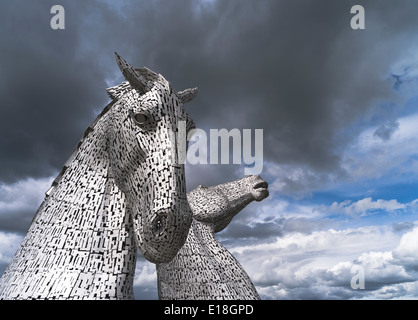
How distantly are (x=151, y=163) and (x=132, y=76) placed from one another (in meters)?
0.53

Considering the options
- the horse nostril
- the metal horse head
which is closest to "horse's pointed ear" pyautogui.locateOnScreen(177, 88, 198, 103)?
the metal horse head

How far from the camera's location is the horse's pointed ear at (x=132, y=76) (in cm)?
199

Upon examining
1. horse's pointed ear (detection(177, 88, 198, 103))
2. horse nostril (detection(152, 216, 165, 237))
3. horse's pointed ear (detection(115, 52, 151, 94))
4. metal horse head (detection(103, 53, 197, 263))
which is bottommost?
horse nostril (detection(152, 216, 165, 237))

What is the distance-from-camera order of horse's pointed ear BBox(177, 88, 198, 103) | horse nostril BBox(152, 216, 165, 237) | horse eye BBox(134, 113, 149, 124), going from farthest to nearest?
horse's pointed ear BBox(177, 88, 198, 103)
horse eye BBox(134, 113, 149, 124)
horse nostril BBox(152, 216, 165, 237)

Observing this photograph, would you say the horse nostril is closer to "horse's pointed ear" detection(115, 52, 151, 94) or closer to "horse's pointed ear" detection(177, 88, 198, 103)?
"horse's pointed ear" detection(115, 52, 151, 94)

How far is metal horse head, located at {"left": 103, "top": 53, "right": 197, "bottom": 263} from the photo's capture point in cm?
178

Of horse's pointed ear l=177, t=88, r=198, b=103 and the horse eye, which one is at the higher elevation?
horse's pointed ear l=177, t=88, r=198, b=103

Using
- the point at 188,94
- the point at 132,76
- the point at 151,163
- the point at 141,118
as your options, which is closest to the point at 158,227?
the point at 151,163

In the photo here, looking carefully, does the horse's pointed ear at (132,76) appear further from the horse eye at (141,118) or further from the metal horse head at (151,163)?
the horse eye at (141,118)

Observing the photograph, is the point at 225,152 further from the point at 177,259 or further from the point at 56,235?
the point at 177,259

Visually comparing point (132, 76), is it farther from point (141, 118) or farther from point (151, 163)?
point (151, 163)

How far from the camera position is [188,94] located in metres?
2.46

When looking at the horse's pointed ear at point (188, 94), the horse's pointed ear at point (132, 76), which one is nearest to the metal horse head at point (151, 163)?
the horse's pointed ear at point (132, 76)

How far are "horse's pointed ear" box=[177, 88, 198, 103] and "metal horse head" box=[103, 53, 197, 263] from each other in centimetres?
30
